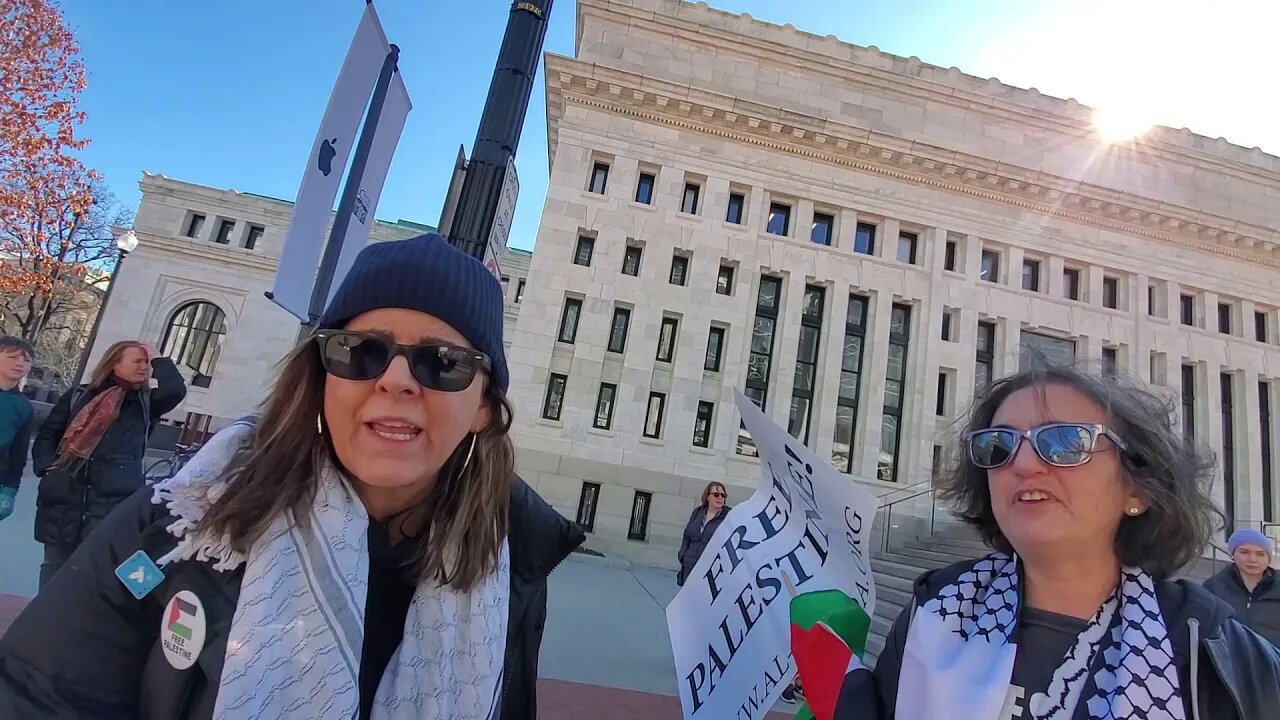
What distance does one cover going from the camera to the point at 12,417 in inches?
165

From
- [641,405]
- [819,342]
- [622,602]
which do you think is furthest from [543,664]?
[819,342]

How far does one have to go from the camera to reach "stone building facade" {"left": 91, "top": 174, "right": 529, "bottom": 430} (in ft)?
94.8

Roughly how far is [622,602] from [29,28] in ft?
78.2

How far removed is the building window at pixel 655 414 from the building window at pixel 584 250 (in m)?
4.81

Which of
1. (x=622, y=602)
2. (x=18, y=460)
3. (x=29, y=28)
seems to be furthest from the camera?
(x=29, y=28)

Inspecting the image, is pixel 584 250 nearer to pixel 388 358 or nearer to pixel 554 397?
pixel 554 397

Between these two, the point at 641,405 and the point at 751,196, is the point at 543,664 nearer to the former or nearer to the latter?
the point at 641,405

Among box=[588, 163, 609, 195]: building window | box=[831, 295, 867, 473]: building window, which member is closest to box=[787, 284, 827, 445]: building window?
box=[831, 295, 867, 473]: building window

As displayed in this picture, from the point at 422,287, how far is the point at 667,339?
17577 millimetres

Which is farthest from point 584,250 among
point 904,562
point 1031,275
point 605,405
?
point 1031,275

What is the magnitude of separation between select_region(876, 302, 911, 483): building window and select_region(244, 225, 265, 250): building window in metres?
31.7

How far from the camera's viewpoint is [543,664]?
5566mm

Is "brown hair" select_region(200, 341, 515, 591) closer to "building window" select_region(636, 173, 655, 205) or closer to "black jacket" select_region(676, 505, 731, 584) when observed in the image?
"black jacket" select_region(676, 505, 731, 584)

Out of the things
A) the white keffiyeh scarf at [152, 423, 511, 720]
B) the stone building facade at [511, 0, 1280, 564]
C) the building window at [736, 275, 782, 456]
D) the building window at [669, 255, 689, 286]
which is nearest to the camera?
the white keffiyeh scarf at [152, 423, 511, 720]
